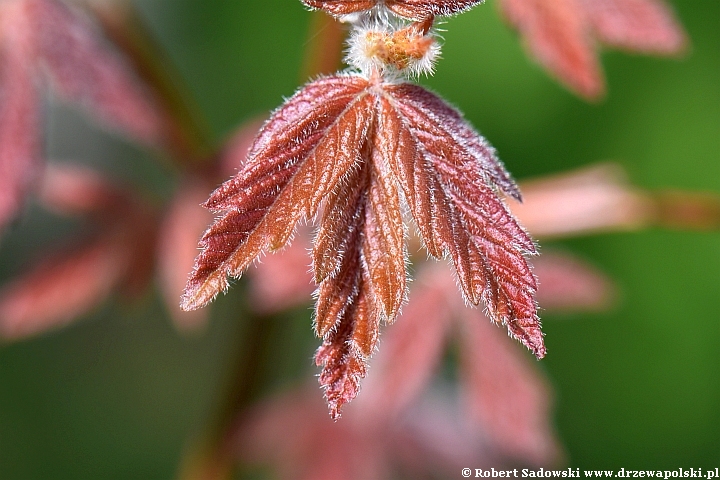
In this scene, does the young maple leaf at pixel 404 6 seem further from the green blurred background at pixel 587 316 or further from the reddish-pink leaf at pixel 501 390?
the green blurred background at pixel 587 316

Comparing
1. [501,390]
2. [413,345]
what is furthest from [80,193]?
[501,390]

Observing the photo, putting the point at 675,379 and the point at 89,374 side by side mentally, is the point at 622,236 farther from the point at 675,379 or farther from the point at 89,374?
→ the point at 89,374

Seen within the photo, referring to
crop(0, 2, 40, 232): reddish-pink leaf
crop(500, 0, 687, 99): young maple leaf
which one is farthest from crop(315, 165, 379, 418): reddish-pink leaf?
crop(0, 2, 40, 232): reddish-pink leaf

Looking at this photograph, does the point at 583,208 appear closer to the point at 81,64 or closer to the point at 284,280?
the point at 284,280

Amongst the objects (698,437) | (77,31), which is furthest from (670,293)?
(77,31)

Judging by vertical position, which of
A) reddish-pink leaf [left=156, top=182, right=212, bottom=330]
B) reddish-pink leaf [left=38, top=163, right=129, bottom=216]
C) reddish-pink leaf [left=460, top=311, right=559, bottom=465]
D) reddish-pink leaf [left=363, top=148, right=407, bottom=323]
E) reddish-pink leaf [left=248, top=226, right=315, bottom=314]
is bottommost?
reddish-pink leaf [left=460, top=311, right=559, bottom=465]

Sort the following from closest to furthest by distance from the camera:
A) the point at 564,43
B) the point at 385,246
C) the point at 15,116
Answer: the point at 385,246 < the point at 564,43 < the point at 15,116

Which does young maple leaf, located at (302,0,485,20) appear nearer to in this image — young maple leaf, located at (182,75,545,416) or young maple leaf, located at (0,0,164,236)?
young maple leaf, located at (182,75,545,416)
